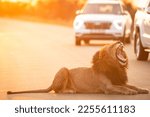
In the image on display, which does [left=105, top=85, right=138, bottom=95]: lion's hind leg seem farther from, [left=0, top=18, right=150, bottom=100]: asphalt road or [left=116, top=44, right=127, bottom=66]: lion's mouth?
[left=116, top=44, right=127, bottom=66]: lion's mouth

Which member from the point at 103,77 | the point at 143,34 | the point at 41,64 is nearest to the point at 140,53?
the point at 143,34

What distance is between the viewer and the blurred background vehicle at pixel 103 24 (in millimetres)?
21984

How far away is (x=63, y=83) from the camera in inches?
460

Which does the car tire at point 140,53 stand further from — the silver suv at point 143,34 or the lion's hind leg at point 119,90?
the lion's hind leg at point 119,90

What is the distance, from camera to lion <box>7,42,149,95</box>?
11211 millimetres

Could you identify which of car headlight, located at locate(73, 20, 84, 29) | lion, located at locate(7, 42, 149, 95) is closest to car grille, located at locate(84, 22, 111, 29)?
car headlight, located at locate(73, 20, 84, 29)

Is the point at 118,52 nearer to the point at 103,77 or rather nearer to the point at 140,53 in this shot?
the point at 103,77

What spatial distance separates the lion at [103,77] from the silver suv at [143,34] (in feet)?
17.2

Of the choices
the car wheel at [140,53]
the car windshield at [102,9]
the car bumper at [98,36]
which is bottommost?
the car wheel at [140,53]

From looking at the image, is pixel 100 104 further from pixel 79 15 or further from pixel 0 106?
pixel 79 15

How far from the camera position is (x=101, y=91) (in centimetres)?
1152

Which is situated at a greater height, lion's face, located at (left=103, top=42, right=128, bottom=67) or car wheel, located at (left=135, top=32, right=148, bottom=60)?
lion's face, located at (left=103, top=42, right=128, bottom=67)

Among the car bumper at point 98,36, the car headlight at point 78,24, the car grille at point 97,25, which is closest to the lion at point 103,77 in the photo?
the car bumper at point 98,36

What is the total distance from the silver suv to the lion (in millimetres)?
5249
